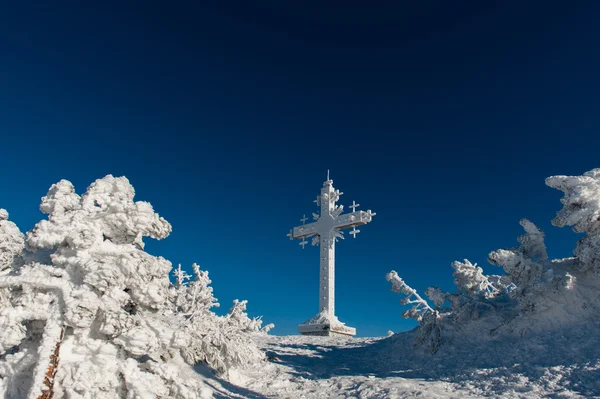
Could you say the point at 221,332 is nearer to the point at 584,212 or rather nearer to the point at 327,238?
the point at 584,212

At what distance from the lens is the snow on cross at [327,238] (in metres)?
18.3

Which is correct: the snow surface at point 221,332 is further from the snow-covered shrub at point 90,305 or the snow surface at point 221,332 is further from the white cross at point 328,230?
the white cross at point 328,230

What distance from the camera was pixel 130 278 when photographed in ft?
25.1

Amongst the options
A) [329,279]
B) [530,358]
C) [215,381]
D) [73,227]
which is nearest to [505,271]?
[530,358]

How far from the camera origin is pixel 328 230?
20.8 metres

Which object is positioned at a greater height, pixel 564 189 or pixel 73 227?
pixel 564 189

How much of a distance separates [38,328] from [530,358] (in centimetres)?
994

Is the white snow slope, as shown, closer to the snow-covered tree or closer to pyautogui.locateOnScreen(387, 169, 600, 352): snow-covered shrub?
pyautogui.locateOnScreen(387, 169, 600, 352): snow-covered shrub

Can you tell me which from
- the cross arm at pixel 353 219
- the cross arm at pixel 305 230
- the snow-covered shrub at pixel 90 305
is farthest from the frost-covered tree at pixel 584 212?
the cross arm at pixel 305 230

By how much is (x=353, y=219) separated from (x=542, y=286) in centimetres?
977

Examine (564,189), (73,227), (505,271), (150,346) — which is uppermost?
(564,189)

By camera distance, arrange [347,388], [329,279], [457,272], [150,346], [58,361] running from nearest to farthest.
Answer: [58,361] → [150,346] → [347,388] → [457,272] → [329,279]

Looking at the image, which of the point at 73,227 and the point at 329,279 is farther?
the point at 329,279

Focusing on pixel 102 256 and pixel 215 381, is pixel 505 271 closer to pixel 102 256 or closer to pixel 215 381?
pixel 215 381
